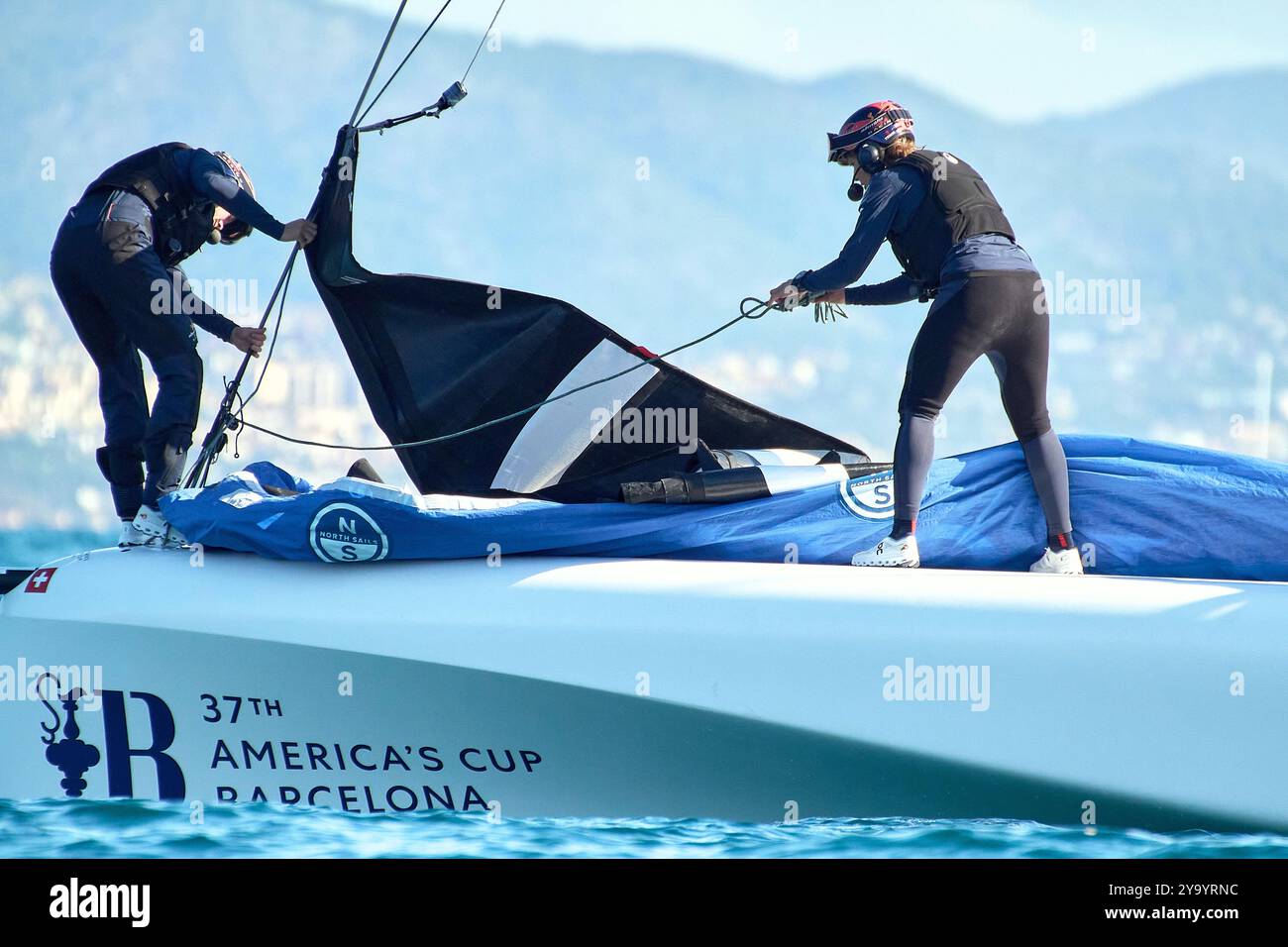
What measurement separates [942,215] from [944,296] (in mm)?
237

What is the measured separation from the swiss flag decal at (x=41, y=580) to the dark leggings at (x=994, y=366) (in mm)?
2361

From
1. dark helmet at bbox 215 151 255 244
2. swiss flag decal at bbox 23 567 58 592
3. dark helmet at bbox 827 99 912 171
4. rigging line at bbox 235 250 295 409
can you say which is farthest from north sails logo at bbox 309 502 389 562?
dark helmet at bbox 827 99 912 171

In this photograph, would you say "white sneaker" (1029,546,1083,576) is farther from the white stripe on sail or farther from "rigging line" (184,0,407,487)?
"rigging line" (184,0,407,487)

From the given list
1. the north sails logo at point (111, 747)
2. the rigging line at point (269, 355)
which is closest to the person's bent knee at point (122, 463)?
the rigging line at point (269, 355)

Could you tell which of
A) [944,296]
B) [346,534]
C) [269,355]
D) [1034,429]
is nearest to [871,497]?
[1034,429]

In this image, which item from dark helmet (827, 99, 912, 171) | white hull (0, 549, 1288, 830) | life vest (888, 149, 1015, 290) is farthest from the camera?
dark helmet (827, 99, 912, 171)

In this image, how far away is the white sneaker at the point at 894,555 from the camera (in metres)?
3.82

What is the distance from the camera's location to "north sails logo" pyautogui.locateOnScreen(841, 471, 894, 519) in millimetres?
3988

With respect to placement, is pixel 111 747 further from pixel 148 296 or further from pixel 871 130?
pixel 871 130

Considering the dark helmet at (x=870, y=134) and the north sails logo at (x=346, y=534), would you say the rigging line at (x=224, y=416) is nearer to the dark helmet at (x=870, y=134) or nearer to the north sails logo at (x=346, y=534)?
the north sails logo at (x=346, y=534)

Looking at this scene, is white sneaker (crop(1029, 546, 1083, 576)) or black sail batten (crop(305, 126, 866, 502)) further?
black sail batten (crop(305, 126, 866, 502))

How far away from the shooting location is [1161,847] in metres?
3.43

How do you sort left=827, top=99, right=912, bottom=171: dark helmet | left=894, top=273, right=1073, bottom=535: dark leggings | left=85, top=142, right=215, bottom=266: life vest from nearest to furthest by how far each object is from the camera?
left=894, top=273, right=1073, bottom=535: dark leggings → left=827, top=99, right=912, bottom=171: dark helmet → left=85, top=142, right=215, bottom=266: life vest

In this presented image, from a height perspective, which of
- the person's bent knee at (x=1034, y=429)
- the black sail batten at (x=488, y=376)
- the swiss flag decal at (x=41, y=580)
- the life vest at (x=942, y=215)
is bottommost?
the swiss flag decal at (x=41, y=580)
